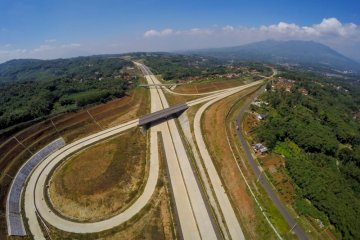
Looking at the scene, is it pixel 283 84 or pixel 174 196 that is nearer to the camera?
pixel 174 196

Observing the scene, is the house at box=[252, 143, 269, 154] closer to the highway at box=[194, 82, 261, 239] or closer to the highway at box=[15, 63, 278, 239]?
Result: the highway at box=[194, 82, 261, 239]

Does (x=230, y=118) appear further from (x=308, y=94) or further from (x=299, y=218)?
(x=308, y=94)

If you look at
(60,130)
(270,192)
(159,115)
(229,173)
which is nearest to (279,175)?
(270,192)

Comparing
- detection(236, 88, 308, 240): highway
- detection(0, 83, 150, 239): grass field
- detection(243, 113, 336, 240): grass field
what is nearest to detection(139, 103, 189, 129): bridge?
detection(0, 83, 150, 239): grass field

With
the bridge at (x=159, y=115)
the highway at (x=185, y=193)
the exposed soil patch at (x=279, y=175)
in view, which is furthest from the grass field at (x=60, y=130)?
the exposed soil patch at (x=279, y=175)

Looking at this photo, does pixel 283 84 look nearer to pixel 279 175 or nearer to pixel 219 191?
pixel 279 175

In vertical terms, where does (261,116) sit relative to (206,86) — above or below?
below

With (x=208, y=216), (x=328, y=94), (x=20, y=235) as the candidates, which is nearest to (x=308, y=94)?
(x=328, y=94)

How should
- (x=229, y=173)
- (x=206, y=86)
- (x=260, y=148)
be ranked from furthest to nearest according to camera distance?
1. (x=206, y=86)
2. (x=260, y=148)
3. (x=229, y=173)
